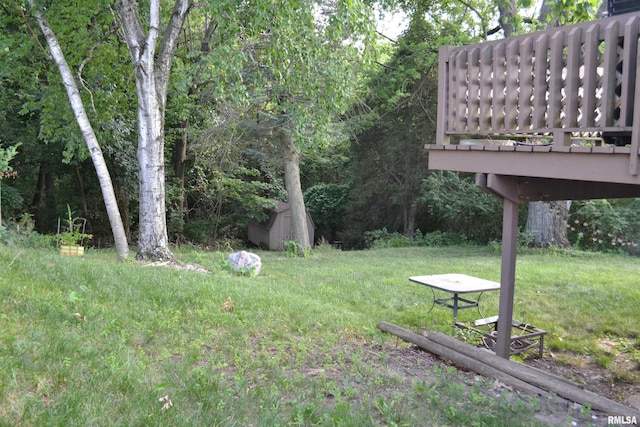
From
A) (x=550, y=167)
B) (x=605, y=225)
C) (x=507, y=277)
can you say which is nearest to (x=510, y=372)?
(x=507, y=277)

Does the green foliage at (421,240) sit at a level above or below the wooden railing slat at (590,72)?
below

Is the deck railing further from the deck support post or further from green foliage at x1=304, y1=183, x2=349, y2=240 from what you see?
green foliage at x1=304, y1=183, x2=349, y2=240

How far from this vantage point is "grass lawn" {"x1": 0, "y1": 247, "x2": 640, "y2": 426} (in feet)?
11.4

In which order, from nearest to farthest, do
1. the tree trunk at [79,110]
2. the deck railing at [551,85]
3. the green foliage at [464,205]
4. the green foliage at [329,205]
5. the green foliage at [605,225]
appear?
the deck railing at [551,85] < the tree trunk at [79,110] < the green foliage at [605,225] < the green foliage at [464,205] < the green foliage at [329,205]

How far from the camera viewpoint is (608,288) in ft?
29.9

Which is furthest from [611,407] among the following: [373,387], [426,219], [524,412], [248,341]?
[426,219]

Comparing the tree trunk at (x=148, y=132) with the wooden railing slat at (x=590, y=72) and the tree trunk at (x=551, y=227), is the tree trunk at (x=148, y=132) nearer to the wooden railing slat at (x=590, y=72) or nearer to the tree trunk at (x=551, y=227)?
the wooden railing slat at (x=590, y=72)

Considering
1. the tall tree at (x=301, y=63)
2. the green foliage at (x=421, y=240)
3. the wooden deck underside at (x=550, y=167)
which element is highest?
the tall tree at (x=301, y=63)

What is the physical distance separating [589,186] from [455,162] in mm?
1495

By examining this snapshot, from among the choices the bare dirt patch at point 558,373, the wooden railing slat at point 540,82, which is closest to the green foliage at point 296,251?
the bare dirt patch at point 558,373

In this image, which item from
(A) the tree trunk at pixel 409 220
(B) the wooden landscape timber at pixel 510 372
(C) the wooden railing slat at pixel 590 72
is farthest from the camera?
(A) the tree trunk at pixel 409 220

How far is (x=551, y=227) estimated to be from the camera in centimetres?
1465

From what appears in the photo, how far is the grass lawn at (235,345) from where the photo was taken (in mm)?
3473

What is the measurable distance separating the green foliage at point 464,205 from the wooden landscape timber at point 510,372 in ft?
35.5
